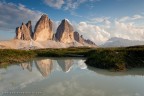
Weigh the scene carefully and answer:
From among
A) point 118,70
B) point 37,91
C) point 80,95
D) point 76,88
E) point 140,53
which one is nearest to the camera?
point 80,95

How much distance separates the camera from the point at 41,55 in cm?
6000

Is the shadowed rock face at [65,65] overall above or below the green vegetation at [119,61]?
below

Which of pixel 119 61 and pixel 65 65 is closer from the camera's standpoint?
pixel 119 61

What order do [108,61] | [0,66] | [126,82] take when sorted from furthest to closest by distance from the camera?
1. [0,66]
2. [108,61]
3. [126,82]

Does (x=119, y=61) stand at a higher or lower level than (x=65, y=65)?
higher

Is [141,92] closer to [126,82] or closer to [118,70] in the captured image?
[126,82]

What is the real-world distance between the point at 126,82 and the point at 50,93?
815 cm

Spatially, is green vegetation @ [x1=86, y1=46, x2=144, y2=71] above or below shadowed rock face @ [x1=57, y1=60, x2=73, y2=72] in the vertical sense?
above

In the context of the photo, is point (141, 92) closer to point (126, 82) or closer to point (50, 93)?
point (126, 82)

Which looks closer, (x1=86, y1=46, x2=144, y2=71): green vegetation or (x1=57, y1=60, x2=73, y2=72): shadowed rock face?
(x1=86, y1=46, x2=144, y2=71): green vegetation

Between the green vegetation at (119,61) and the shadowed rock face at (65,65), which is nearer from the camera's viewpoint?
the green vegetation at (119,61)

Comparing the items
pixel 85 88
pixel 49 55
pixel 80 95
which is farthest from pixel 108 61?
pixel 49 55

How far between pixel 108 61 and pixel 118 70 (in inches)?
110

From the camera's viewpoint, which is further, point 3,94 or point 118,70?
point 118,70
